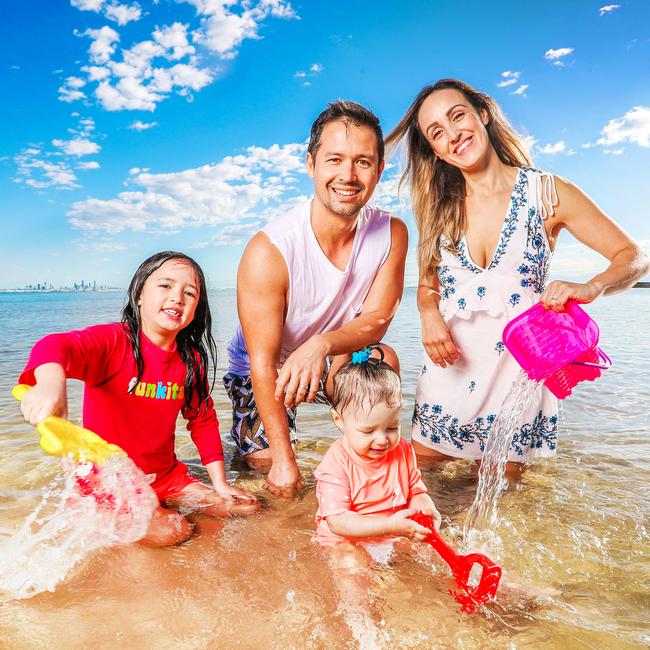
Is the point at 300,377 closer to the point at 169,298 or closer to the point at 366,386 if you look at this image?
the point at 366,386

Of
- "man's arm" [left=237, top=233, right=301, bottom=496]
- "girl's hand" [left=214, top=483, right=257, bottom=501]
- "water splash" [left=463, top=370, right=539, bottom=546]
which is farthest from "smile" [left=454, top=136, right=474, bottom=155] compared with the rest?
"girl's hand" [left=214, top=483, right=257, bottom=501]

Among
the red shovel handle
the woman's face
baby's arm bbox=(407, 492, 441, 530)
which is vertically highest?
the woman's face

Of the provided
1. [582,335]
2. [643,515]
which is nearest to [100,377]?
[582,335]

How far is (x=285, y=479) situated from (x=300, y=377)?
2.08 ft

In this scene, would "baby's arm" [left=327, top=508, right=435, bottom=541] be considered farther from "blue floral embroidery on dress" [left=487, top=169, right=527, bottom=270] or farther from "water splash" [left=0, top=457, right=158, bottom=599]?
"blue floral embroidery on dress" [left=487, top=169, right=527, bottom=270]

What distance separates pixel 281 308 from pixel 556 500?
170 cm

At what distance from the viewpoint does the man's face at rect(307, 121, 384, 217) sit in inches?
113

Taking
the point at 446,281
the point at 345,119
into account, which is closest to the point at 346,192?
the point at 345,119

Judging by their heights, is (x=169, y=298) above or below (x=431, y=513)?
above

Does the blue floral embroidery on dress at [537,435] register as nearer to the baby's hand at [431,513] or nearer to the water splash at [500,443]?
the water splash at [500,443]

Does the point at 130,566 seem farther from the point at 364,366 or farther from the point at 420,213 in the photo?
the point at 420,213

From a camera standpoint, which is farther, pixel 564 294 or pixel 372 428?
pixel 564 294

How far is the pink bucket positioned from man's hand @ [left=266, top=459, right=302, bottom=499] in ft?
3.95

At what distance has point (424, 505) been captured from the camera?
2.26 m
